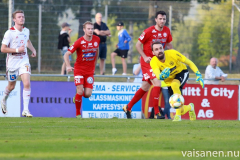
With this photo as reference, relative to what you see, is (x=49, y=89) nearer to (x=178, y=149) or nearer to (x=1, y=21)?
(x=1, y=21)

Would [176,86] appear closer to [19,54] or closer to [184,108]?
[184,108]

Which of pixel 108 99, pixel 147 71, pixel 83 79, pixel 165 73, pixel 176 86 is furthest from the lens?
pixel 108 99

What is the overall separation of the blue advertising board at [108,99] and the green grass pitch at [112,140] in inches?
188

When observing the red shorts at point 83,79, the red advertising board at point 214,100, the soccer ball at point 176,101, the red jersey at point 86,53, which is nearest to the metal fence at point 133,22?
the red advertising board at point 214,100

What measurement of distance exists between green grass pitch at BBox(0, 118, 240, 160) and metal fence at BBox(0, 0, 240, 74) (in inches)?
314

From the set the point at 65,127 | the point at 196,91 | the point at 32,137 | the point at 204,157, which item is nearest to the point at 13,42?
the point at 65,127

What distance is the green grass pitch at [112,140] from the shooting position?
5363 millimetres

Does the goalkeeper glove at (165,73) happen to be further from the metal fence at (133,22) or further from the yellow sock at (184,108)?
the metal fence at (133,22)

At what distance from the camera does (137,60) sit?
17.3m

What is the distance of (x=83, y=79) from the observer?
11.6 meters

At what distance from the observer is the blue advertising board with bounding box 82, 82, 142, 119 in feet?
44.2

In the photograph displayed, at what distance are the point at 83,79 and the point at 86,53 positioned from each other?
0.64 metres

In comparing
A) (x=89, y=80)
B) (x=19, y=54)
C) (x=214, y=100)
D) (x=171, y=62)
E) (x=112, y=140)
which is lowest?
(x=214, y=100)

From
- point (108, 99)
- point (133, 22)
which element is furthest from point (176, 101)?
point (133, 22)
